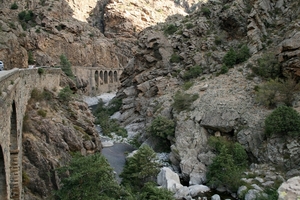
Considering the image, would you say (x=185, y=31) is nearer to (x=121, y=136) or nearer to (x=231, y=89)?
(x=231, y=89)

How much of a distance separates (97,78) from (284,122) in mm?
58554

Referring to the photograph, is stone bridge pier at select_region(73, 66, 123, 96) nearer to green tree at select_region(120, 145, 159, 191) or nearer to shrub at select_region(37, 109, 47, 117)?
shrub at select_region(37, 109, 47, 117)

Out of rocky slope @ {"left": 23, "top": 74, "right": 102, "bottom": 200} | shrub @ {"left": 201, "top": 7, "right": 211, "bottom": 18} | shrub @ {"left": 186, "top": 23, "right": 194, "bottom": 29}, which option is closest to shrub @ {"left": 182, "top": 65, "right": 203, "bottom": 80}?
shrub @ {"left": 186, "top": 23, "right": 194, "bottom": 29}

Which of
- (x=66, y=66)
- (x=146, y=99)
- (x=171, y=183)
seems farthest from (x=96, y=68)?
(x=171, y=183)

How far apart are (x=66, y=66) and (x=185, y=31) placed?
2368 centimetres

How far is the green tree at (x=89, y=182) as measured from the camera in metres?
14.8

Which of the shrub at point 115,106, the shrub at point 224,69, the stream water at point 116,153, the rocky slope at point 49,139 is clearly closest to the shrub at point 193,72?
the shrub at point 224,69

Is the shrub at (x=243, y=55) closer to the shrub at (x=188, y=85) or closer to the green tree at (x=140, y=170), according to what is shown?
the shrub at (x=188, y=85)

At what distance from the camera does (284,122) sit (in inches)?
878

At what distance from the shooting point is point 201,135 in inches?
Result: 1069

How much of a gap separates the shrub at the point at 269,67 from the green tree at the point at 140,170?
52.6 ft

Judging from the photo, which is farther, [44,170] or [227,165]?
[227,165]

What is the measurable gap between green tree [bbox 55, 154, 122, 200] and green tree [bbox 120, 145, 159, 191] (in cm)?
542

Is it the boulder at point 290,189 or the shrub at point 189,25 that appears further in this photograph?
the shrub at point 189,25
